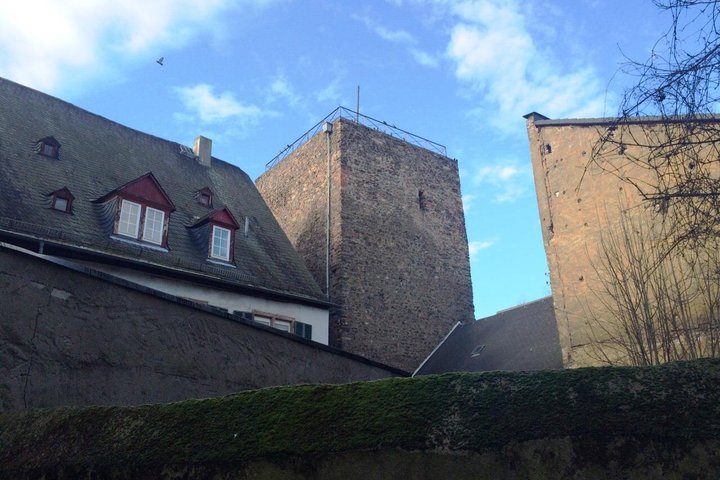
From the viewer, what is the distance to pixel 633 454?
12.3 ft

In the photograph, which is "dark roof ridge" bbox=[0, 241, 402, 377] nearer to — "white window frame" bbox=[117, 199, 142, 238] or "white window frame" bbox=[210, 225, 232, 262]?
"white window frame" bbox=[117, 199, 142, 238]

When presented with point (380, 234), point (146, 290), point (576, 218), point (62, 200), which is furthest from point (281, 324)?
point (146, 290)

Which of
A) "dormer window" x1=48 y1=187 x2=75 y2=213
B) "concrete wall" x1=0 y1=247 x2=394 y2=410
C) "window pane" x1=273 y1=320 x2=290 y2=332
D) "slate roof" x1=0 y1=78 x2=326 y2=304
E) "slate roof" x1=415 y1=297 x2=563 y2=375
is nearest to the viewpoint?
"concrete wall" x1=0 y1=247 x2=394 y2=410

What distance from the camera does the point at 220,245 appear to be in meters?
16.2

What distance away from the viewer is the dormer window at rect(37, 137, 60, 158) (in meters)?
15.3

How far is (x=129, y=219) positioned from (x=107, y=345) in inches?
296

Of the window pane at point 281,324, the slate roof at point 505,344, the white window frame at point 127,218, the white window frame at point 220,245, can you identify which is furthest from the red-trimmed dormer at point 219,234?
the slate roof at point 505,344

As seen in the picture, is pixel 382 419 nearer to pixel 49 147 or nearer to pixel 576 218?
pixel 576 218

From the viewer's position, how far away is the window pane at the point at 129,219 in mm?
14344

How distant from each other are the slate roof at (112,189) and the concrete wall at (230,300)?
0.95ft

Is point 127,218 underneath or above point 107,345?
above

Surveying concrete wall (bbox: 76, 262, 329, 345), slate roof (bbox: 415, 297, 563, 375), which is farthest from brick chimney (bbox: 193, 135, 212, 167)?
slate roof (bbox: 415, 297, 563, 375)

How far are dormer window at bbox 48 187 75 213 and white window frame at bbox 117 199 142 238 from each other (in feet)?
3.39

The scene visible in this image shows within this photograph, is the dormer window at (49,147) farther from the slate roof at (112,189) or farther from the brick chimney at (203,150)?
the brick chimney at (203,150)
